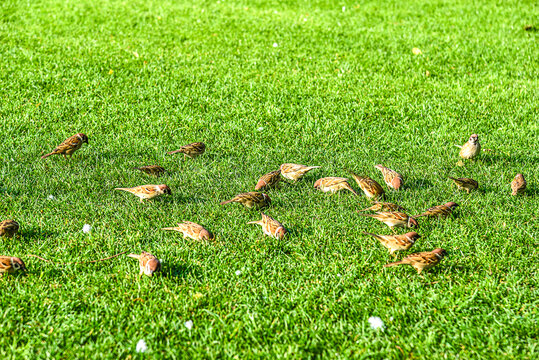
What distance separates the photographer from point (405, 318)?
423cm

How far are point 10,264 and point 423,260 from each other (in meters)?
3.69

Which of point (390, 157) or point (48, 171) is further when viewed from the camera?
point (390, 157)

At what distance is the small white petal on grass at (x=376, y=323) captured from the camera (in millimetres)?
4117

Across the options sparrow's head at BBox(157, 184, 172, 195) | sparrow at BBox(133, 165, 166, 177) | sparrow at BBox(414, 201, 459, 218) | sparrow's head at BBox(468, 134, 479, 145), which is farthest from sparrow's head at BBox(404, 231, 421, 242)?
sparrow at BBox(133, 165, 166, 177)

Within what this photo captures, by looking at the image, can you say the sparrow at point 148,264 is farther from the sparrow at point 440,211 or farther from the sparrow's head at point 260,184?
the sparrow at point 440,211

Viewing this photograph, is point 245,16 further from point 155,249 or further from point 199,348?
point 199,348

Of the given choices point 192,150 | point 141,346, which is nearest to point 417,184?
point 192,150

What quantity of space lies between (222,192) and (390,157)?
293cm

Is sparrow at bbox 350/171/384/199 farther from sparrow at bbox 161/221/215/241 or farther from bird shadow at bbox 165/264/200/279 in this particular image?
bird shadow at bbox 165/264/200/279

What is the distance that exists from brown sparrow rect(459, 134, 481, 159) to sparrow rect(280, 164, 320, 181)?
2.52 m

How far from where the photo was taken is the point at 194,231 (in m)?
5.30

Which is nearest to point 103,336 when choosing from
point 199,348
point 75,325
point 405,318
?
point 75,325

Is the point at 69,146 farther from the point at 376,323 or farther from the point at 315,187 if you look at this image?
the point at 376,323

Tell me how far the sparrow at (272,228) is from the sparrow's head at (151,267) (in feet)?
4.10
